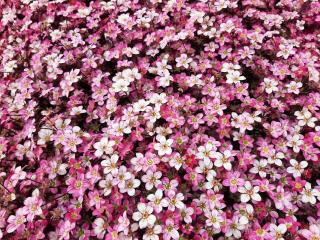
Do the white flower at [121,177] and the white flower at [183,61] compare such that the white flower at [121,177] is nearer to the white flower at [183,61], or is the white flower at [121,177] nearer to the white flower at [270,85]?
the white flower at [183,61]

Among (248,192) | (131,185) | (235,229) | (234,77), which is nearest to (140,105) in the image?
(131,185)

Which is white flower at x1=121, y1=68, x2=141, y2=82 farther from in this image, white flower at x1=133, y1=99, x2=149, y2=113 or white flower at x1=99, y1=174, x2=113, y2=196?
white flower at x1=99, y1=174, x2=113, y2=196

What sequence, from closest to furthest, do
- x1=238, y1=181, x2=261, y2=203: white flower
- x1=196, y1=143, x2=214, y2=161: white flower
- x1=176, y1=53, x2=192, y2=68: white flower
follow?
x1=238, y1=181, x2=261, y2=203: white flower < x1=196, y1=143, x2=214, y2=161: white flower < x1=176, y1=53, x2=192, y2=68: white flower

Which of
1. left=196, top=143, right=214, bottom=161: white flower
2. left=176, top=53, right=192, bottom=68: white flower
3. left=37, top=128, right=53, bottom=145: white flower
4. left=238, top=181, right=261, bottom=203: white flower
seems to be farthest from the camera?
left=176, top=53, right=192, bottom=68: white flower

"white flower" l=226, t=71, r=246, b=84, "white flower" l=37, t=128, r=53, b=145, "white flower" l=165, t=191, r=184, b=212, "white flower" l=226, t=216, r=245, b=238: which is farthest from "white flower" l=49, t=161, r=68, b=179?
"white flower" l=226, t=71, r=246, b=84

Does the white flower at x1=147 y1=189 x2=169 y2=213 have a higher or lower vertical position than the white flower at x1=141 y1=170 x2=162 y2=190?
lower

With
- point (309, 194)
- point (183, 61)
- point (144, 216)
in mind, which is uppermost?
point (183, 61)

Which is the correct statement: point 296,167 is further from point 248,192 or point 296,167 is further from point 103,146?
point 103,146

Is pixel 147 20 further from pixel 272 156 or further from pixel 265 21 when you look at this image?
pixel 272 156
